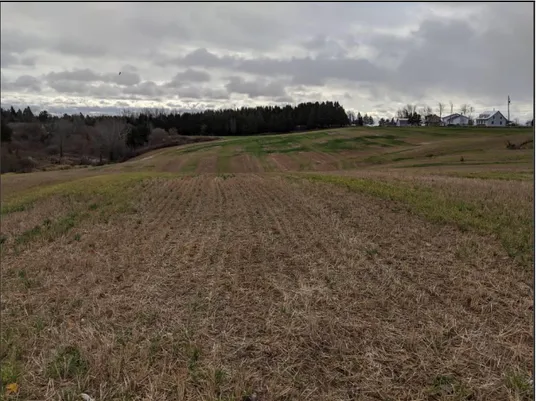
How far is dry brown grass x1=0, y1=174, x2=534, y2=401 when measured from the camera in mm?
4215

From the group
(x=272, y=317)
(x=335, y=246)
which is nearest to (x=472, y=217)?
(x=335, y=246)

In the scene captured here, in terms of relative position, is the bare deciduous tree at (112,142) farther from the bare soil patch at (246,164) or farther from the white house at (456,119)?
the white house at (456,119)

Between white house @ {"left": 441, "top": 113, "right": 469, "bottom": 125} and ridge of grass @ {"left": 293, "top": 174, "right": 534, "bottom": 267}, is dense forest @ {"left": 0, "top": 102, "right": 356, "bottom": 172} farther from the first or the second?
ridge of grass @ {"left": 293, "top": 174, "right": 534, "bottom": 267}

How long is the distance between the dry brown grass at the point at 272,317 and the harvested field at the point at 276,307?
0.03 m

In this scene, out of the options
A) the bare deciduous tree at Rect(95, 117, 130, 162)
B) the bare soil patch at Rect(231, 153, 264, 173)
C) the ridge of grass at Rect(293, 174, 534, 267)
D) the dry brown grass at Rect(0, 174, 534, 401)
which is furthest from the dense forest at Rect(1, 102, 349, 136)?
the dry brown grass at Rect(0, 174, 534, 401)

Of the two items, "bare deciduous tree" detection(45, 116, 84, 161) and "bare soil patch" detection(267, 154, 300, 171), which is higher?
"bare deciduous tree" detection(45, 116, 84, 161)

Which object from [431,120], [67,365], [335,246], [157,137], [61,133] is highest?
[431,120]

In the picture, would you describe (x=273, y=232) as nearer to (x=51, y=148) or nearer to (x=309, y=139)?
(x=309, y=139)

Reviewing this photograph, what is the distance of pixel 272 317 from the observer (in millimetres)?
5652

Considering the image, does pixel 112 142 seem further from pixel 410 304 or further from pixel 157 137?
pixel 410 304

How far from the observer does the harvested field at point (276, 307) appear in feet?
13.9

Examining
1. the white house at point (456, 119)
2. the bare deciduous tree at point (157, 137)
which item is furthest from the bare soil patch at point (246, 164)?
the white house at point (456, 119)

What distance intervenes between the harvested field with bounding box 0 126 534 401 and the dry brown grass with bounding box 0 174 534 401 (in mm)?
26

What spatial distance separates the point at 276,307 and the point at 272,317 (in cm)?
34
